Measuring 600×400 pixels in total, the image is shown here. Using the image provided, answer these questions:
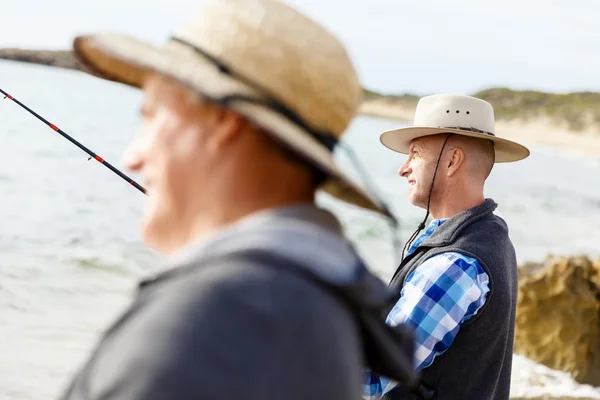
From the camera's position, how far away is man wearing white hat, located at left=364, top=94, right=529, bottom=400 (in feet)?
8.48

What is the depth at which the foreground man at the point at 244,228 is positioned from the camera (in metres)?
1.04

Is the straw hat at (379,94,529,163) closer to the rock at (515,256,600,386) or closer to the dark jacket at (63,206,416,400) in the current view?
the dark jacket at (63,206,416,400)

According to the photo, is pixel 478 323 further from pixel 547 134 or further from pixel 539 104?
pixel 539 104

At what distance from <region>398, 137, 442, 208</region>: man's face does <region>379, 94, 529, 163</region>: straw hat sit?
1.5 inches

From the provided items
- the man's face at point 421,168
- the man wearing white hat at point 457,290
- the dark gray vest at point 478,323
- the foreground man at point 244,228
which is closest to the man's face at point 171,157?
the foreground man at point 244,228

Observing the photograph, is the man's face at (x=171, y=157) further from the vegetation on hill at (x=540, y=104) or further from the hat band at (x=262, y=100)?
the vegetation on hill at (x=540, y=104)

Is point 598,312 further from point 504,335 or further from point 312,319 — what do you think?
point 312,319

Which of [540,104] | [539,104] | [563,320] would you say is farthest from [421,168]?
[540,104]

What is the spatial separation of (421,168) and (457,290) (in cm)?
68

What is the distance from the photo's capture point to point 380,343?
1.24 metres

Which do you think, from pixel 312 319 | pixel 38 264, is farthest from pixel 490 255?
pixel 38 264

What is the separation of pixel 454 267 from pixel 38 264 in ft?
27.1

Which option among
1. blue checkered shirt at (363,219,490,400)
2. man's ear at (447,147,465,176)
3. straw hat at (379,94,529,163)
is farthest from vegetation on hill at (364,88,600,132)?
blue checkered shirt at (363,219,490,400)

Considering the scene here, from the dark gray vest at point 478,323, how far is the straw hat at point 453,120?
0.39 metres
